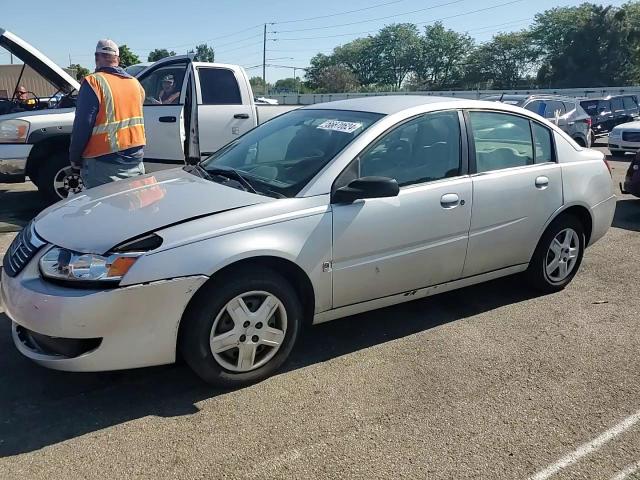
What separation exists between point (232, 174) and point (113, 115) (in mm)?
1454

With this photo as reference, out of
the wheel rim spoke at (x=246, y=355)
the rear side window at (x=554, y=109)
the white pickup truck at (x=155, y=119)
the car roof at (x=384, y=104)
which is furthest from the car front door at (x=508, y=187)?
the rear side window at (x=554, y=109)

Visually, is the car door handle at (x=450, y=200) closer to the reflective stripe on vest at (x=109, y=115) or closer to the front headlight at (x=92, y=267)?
the front headlight at (x=92, y=267)

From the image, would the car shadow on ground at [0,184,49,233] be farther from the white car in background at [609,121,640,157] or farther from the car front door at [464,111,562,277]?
the white car in background at [609,121,640,157]

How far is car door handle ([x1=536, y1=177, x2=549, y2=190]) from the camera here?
14.5 ft

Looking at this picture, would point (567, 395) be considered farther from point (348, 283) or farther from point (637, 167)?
point (637, 167)

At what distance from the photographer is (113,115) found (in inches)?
183

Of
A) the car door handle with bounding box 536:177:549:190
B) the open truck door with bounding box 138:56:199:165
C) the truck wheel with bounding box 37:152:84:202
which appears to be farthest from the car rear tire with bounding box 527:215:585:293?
the truck wheel with bounding box 37:152:84:202

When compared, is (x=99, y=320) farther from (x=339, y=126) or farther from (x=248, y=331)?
(x=339, y=126)

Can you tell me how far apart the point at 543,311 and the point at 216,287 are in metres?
2.71

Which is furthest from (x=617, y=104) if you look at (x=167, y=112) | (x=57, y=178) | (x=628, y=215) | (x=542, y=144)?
(x=57, y=178)

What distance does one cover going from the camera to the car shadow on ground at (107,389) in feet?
9.41

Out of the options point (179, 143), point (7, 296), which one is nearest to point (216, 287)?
point (7, 296)

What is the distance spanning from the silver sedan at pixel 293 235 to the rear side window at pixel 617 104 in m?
19.7

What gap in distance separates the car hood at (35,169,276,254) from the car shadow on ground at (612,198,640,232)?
5.77 meters
